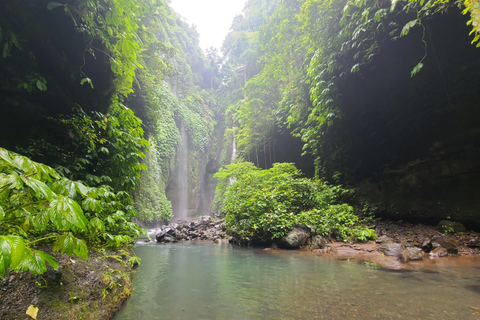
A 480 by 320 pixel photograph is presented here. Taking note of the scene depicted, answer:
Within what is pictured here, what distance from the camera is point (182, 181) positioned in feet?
75.8

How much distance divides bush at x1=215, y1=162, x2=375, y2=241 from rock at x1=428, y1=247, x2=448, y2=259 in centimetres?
132

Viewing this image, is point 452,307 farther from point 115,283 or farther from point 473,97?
point 473,97

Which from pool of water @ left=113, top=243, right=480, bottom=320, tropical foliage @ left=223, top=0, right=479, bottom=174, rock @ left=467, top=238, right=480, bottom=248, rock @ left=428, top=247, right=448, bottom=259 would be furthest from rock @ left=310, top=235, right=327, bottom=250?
tropical foliage @ left=223, top=0, right=479, bottom=174

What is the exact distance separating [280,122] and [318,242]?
7.79 metres

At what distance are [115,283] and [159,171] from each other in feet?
53.2

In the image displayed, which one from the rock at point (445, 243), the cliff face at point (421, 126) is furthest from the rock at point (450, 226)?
the rock at point (445, 243)

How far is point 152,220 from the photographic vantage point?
49.3ft

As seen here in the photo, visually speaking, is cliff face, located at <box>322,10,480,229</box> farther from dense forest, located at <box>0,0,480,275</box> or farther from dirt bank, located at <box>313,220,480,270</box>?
dirt bank, located at <box>313,220,480,270</box>

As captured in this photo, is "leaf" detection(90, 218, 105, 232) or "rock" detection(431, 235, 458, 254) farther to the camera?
"rock" detection(431, 235, 458, 254)

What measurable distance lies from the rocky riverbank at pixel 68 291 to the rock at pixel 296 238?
14.0ft

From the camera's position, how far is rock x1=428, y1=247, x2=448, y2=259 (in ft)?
12.7

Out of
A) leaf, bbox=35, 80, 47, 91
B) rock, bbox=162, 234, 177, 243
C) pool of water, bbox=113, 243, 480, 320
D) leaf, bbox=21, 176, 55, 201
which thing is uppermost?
leaf, bbox=35, 80, 47, 91

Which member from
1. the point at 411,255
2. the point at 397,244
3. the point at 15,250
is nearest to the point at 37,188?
the point at 15,250

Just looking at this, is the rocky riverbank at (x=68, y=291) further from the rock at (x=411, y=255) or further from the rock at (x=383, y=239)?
the rock at (x=383, y=239)
